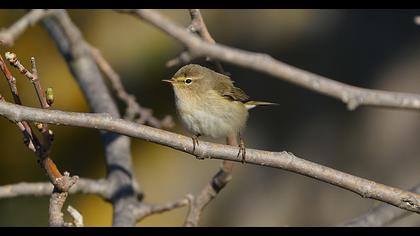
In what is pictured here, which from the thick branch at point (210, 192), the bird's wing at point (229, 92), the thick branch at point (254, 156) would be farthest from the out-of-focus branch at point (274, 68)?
the bird's wing at point (229, 92)

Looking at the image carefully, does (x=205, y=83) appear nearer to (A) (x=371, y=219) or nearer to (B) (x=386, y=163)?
(A) (x=371, y=219)

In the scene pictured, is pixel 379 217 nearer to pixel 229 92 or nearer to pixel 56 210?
pixel 229 92

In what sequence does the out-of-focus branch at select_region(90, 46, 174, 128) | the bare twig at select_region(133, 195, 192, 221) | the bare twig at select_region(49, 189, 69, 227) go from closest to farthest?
the bare twig at select_region(49, 189, 69, 227) → the bare twig at select_region(133, 195, 192, 221) → the out-of-focus branch at select_region(90, 46, 174, 128)

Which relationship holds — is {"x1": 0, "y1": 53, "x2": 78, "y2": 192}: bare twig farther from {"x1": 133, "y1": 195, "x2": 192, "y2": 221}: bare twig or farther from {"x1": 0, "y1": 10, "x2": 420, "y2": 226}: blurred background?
{"x1": 0, "y1": 10, "x2": 420, "y2": 226}: blurred background

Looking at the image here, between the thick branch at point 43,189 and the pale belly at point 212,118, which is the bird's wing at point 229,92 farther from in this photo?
the thick branch at point 43,189

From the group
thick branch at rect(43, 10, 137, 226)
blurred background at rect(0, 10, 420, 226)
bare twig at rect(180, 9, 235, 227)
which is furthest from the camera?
blurred background at rect(0, 10, 420, 226)

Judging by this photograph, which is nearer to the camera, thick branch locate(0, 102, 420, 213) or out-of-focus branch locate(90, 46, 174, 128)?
thick branch locate(0, 102, 420, 213)

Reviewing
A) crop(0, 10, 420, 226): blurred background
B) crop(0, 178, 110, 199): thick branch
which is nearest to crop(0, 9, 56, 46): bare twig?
crop(0, 178, 110, 199): thick branch

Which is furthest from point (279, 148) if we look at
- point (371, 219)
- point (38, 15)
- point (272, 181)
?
point (38, 15)


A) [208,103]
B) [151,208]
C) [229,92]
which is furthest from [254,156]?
[229,92]
